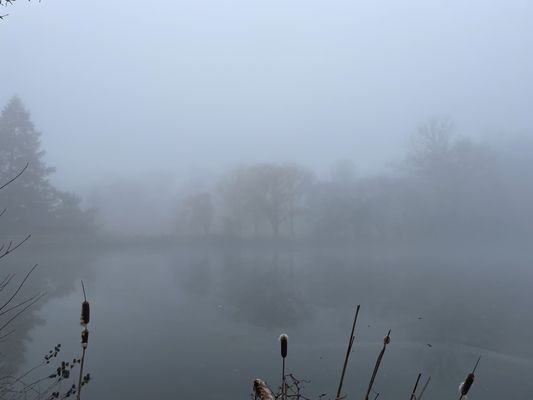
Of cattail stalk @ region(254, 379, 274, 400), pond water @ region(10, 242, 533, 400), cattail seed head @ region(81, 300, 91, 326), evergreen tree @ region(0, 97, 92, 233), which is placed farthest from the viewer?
evergreen tree @ region(0, 97, 92, 233)

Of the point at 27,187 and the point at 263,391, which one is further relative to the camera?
the point at 27,187

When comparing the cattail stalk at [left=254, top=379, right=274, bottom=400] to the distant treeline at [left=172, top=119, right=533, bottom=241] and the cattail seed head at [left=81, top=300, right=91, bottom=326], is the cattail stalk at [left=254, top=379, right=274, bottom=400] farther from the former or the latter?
the distant treeline at [left=172, top=119, right=533, bottom=241]

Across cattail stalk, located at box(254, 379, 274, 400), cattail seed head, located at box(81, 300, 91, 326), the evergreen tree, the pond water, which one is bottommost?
the pond water

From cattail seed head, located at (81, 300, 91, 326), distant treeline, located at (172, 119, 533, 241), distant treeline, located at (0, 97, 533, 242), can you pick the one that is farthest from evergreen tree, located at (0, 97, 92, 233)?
cattail seed head, located at (81, 300, 91, 326)

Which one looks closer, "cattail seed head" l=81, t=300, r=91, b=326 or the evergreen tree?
"cattail seed head" l=81, t=300, r=91, b=326

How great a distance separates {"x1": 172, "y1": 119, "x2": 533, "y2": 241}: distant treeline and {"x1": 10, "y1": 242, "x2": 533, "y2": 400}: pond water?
73.7 feet

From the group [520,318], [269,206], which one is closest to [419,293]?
[520,318]

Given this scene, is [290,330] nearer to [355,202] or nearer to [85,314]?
[85,314]

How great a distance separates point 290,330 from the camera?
10.6m

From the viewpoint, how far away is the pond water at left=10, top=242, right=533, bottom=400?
7391 millimetres

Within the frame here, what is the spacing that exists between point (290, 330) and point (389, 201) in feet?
122

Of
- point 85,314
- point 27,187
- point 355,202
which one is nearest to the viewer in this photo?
point 85,314

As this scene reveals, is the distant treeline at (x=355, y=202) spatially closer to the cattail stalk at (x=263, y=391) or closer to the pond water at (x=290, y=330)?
the pond water at (x=290, y=330)

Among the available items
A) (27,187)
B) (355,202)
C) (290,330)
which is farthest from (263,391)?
(355,202)
